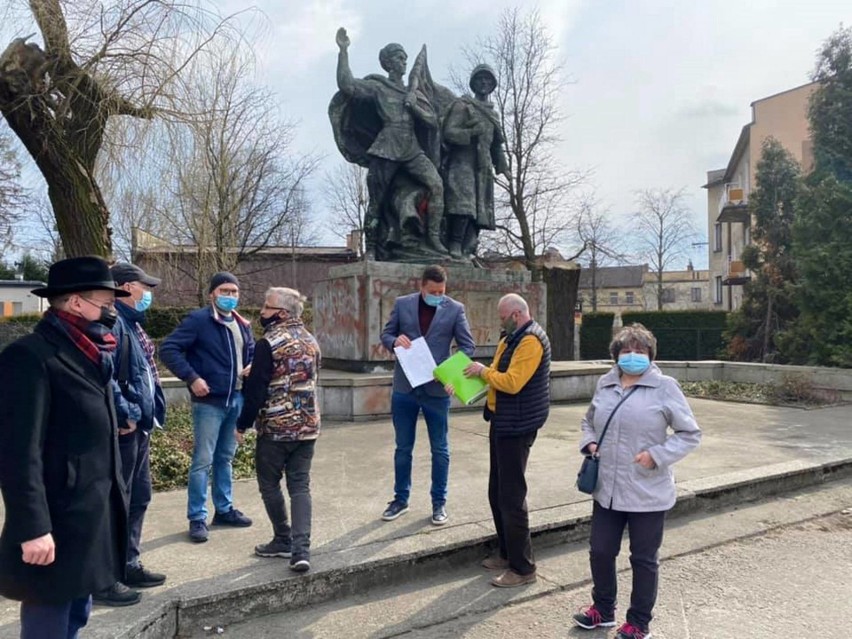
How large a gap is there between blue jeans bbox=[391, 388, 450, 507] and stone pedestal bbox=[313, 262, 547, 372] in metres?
4.49

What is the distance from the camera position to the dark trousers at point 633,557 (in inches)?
126

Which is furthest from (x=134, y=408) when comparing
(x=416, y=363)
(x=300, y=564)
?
(x=416, y=363)

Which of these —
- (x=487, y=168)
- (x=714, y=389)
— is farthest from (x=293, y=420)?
(x=714, y=389)

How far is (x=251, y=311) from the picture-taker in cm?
2139

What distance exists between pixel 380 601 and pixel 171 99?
6.66m

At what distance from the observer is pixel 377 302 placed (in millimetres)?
9242

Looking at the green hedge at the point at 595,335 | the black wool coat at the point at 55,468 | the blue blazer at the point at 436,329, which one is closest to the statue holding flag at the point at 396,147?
the blue blazer at the point at 436,329

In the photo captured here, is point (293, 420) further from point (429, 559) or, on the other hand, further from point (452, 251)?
point (452, 251)

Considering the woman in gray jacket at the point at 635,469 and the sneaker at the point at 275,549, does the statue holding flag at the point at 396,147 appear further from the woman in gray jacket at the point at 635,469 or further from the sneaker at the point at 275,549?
the woman in gray jacket at the point at 635,469

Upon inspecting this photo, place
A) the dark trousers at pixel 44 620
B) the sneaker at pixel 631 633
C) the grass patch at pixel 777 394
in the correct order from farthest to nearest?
1. the grass patch at pixel 777 394
2. the sneaker at pixel 631 633
3. the dark trousers at pixel 44 620

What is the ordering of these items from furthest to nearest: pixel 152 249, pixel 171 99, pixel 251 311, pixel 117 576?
1. pixel 251 311
2. pixel 152 249
3. pixel 171 99
4. pixel 117 576

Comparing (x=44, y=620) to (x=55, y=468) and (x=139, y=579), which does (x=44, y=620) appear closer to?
(x=55, y=468)

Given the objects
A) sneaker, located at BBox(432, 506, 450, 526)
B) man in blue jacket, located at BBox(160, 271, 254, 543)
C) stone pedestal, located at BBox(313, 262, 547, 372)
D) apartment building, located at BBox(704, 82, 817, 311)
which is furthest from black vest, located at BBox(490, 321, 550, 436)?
apartment building, located at BBox(704, 82, 817, 311)

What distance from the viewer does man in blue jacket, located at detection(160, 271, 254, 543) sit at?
13.7 feet
